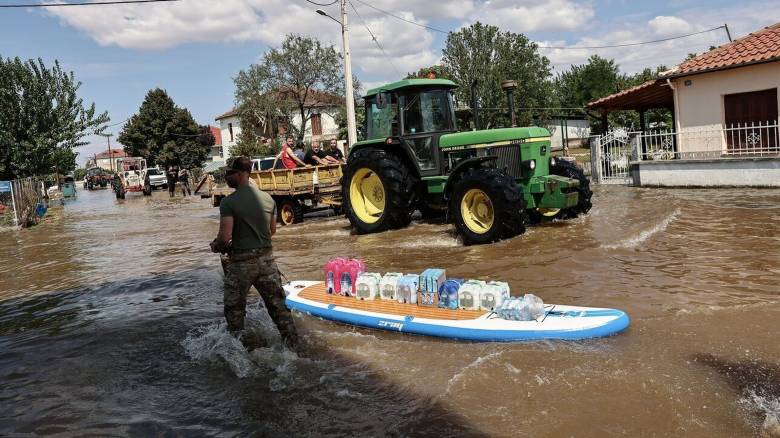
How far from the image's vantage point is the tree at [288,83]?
40956mm

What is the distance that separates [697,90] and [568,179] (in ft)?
29.5

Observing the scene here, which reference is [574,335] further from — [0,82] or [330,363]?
[0,82]

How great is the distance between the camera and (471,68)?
144ft

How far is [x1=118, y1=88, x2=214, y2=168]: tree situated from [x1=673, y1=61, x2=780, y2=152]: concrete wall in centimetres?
4306

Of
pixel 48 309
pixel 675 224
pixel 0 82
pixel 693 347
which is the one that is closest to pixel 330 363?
pixel 693 347

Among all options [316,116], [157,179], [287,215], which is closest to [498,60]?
[316,116]

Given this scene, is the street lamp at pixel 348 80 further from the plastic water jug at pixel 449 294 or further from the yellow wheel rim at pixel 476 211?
the plastic water jug at pixel 449 294

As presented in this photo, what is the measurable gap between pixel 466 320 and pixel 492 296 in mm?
368

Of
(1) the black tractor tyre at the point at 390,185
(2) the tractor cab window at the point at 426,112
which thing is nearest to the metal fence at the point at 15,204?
(1) the black tractor tyre at the point at 390,185

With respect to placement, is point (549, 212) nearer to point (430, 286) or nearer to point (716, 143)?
point (430, 286)

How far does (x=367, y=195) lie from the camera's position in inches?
442

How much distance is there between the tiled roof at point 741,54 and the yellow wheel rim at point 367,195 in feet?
31.6

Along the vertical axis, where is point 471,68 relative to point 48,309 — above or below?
above

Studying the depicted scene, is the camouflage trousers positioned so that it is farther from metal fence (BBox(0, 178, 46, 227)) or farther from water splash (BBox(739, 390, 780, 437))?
Answer: metal fence (BBox(0, 178, 46, 227))
